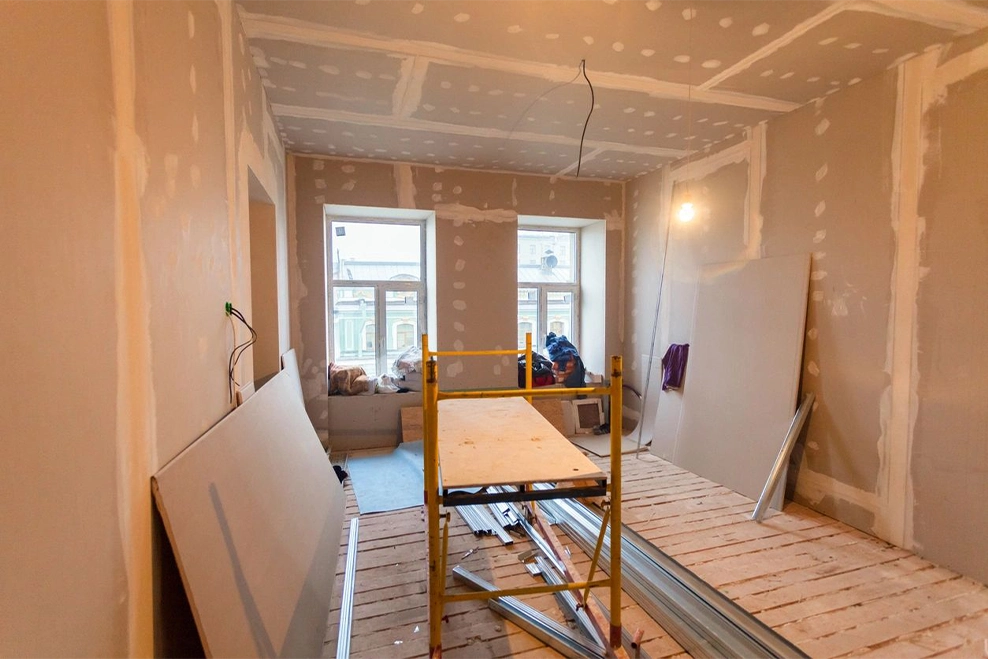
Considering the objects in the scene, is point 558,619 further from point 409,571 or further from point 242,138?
point 242,138

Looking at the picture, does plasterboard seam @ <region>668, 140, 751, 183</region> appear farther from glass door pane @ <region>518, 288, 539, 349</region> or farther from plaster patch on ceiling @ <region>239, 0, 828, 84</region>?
glass door pane @ <region>518, 288, 539, 349</region>

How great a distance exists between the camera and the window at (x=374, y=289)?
4.46m

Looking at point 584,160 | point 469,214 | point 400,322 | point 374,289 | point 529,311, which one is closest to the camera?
point 584,160

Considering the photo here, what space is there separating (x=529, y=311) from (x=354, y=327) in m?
1.96

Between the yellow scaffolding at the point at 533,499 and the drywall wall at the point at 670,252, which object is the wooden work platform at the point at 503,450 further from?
the drywall wall at the point at 670,252

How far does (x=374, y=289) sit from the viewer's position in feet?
15.0

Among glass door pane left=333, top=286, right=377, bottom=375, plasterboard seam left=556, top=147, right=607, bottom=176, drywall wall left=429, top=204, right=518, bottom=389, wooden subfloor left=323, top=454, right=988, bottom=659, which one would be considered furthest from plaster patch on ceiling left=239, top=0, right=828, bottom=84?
glass door pane left=333, top=286, right=377, bottom=375

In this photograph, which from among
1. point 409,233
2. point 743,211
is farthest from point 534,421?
point 409,233

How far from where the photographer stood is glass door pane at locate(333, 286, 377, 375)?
4.50 metres

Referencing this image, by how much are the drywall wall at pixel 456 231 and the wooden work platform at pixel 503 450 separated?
2.14m

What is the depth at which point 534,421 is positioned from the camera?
6.86 feet

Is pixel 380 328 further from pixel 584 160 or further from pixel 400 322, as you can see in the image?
pixel 584 160

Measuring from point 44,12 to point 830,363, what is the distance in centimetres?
364

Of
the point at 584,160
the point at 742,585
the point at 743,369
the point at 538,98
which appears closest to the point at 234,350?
the point at 538,98
